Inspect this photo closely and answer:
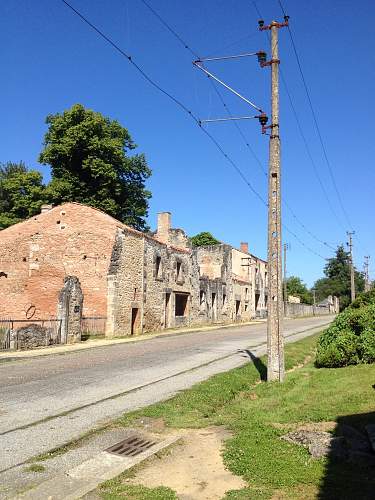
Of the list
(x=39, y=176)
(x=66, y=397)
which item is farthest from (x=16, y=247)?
(x=66, y=397)

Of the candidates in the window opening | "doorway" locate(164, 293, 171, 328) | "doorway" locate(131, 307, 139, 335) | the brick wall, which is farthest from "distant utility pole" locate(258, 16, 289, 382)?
the window opening

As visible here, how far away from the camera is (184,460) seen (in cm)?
623

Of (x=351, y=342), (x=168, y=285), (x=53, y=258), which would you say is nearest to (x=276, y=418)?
(x=351, y=342)

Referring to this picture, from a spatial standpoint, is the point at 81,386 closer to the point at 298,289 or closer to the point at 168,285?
the point at 168,285

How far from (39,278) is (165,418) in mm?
24442

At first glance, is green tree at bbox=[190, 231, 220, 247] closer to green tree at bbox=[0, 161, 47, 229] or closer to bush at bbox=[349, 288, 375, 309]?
green tree at bbox=[0, 161, 47, 229]

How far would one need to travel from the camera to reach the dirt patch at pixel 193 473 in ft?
17.0

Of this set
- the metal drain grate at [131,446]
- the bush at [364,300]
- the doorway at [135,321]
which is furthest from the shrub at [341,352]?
the doorway at [135,321]

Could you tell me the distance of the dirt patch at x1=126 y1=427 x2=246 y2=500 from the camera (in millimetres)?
5184

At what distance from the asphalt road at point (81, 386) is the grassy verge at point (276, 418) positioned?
0.82m

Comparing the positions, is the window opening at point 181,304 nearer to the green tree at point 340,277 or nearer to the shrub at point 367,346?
the shrub at point 367,346

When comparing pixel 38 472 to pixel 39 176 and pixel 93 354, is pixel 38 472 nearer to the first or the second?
pixel 93 354

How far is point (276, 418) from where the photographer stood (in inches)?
317

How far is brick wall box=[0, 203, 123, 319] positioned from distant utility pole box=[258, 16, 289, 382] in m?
18.8
